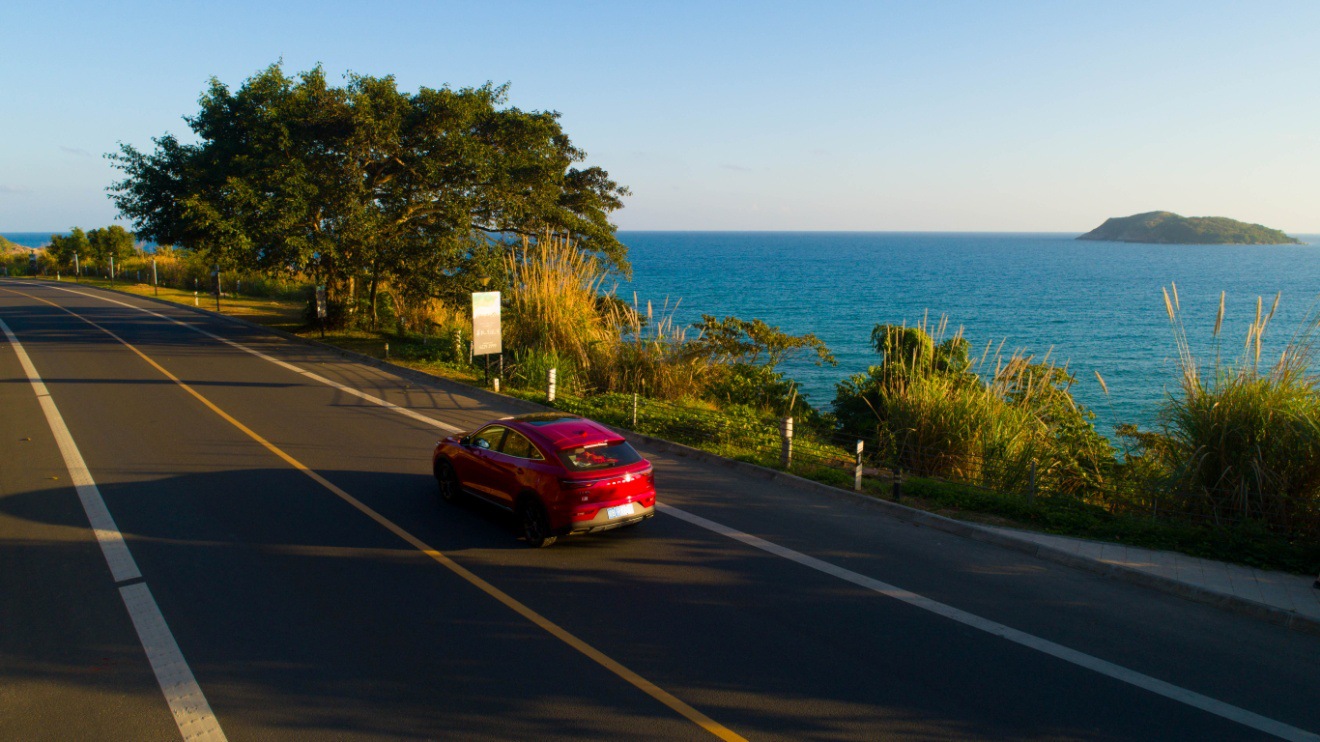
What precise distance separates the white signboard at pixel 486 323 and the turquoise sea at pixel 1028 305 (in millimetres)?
4667

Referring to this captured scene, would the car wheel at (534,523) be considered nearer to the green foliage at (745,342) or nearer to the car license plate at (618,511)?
the car license plate at (618,511)

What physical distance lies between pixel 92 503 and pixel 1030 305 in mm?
71740

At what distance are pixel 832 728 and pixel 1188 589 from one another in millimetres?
4817

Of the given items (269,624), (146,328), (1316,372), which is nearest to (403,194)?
(146,328)

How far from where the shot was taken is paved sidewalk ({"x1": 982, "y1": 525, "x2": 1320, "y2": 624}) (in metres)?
7.54

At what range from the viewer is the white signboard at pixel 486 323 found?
18922 mm

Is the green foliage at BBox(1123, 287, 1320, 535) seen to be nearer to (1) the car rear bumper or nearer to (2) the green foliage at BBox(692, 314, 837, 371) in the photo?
(1) the car rear bumper

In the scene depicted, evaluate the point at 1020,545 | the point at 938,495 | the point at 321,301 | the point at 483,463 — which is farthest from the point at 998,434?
the point at 321,301

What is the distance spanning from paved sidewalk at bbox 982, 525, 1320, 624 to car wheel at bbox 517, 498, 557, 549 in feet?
18.1

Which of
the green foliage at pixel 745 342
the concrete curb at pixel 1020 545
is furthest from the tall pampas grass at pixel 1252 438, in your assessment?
the green foliage at pixel 745 342

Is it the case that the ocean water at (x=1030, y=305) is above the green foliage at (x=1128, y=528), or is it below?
above

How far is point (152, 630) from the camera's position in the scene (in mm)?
6758

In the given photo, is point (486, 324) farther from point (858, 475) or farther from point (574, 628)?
point (574, 628)

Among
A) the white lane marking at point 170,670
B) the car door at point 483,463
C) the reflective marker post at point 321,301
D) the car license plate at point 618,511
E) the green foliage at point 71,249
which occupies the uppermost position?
the green foliage at point 71,249
